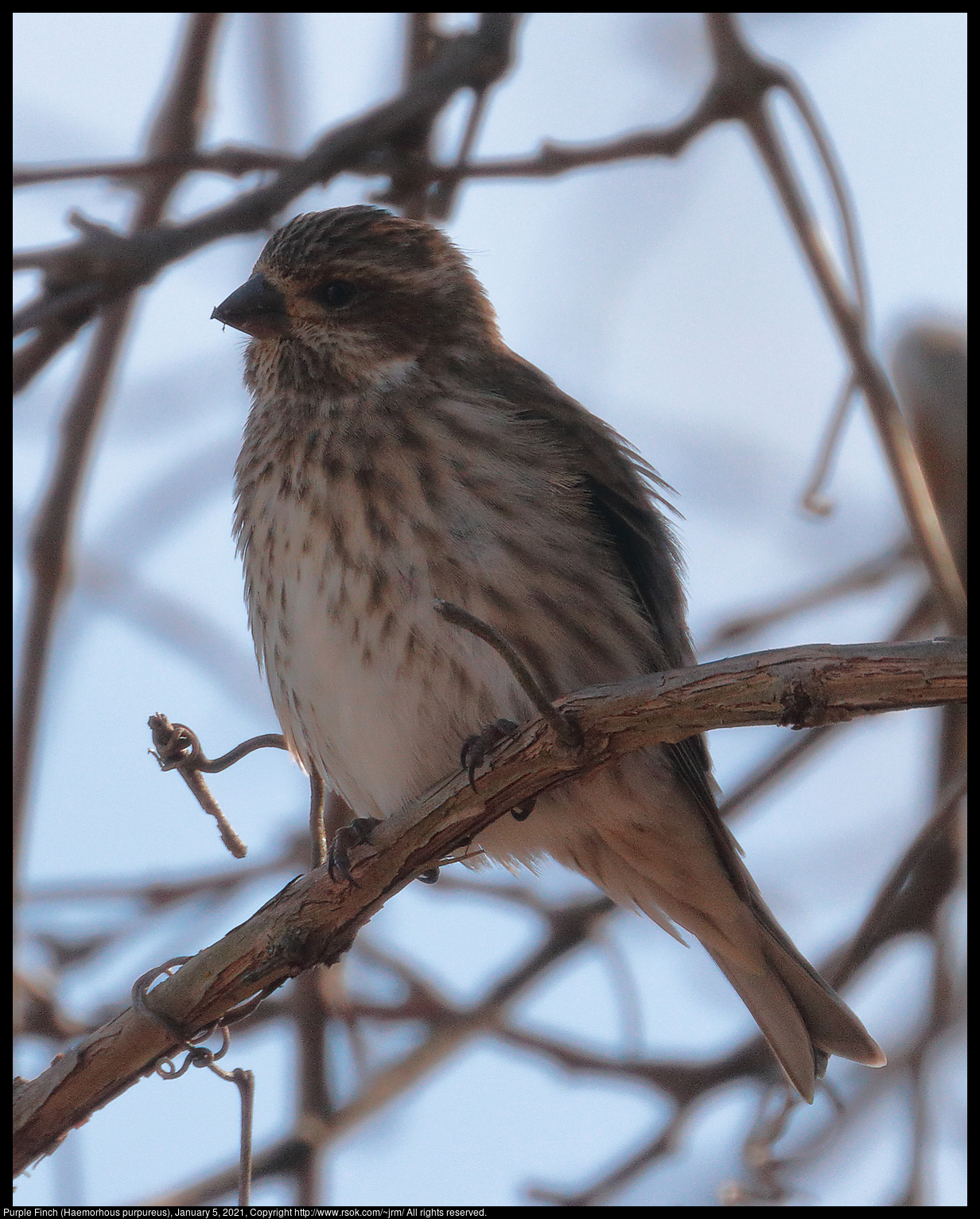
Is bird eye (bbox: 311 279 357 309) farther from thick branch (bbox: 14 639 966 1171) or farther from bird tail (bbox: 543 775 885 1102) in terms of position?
thick branch (bbox: 14 639 966 1171)

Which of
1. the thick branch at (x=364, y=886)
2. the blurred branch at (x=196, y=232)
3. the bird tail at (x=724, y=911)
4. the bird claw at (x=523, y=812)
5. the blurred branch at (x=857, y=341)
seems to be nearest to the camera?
the thick branch at (x=364, y=886)

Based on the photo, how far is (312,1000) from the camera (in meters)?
4.54

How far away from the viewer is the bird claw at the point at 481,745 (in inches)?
113

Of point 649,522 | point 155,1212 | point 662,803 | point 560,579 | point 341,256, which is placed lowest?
point 155,1212

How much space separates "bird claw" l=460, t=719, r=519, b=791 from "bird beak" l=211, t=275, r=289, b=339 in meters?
1.68

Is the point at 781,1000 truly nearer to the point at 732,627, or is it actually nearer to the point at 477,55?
the point at 732,627

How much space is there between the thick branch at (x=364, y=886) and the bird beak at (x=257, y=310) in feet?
6.08

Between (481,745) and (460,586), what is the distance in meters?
0.65

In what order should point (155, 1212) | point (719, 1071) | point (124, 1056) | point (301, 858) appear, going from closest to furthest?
1. point (124, 1056)
2. point (155, 1212)
3. point (719, 1071)
4. point (301, 858)

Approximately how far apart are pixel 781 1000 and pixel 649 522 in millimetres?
1373

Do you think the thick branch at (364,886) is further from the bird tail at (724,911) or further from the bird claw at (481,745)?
the bird tail at (724,911)

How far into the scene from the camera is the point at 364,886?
3031 mm

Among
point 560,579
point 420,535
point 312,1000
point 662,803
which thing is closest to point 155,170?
point 420,535

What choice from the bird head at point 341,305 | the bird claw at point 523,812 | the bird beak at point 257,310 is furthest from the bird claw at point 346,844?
the bird beak at point 257,310
